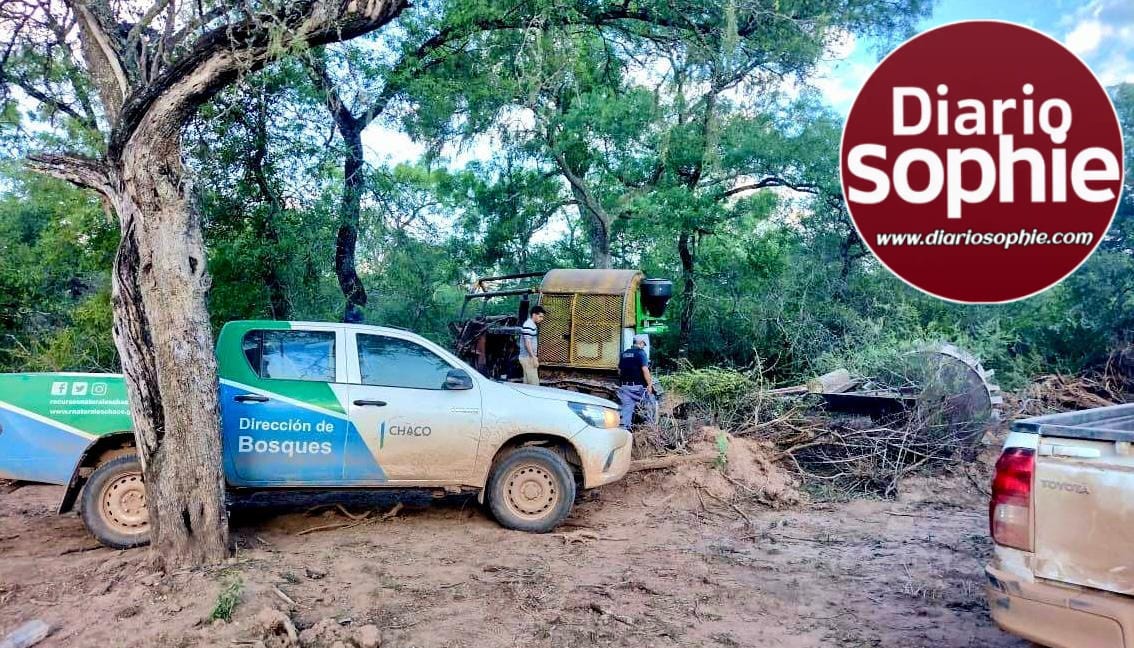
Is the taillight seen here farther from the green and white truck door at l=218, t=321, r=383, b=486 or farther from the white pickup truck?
the green and white truck door at l=218, t=321, r=383, b=486

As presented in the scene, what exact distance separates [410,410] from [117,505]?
2262 mm

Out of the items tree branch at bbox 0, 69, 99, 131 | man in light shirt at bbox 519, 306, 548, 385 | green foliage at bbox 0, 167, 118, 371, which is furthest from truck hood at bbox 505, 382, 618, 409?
tree branch at bbox 0, 69, 99, 131

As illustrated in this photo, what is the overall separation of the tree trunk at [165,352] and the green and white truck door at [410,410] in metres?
1.25

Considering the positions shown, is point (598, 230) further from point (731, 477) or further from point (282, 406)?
point (282, 406)

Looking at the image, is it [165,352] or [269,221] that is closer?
[165,352]

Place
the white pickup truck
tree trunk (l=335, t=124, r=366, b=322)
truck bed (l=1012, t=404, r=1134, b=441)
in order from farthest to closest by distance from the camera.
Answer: tree trunk (l=335, t=124, r=366, b=322) → truck bed (l=1012, t=404, r=1134, b=441) → the white pickup truck

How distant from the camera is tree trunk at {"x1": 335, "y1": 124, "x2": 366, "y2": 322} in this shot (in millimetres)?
12023

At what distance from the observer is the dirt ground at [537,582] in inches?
181

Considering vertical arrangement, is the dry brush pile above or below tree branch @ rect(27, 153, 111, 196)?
below

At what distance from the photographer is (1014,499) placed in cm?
323

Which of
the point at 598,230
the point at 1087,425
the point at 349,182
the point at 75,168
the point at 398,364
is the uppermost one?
the point at 598,230

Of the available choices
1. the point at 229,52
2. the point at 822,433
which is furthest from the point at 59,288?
the point at 822,433

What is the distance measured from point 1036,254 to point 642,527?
800 cm

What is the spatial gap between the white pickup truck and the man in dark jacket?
5.60m
